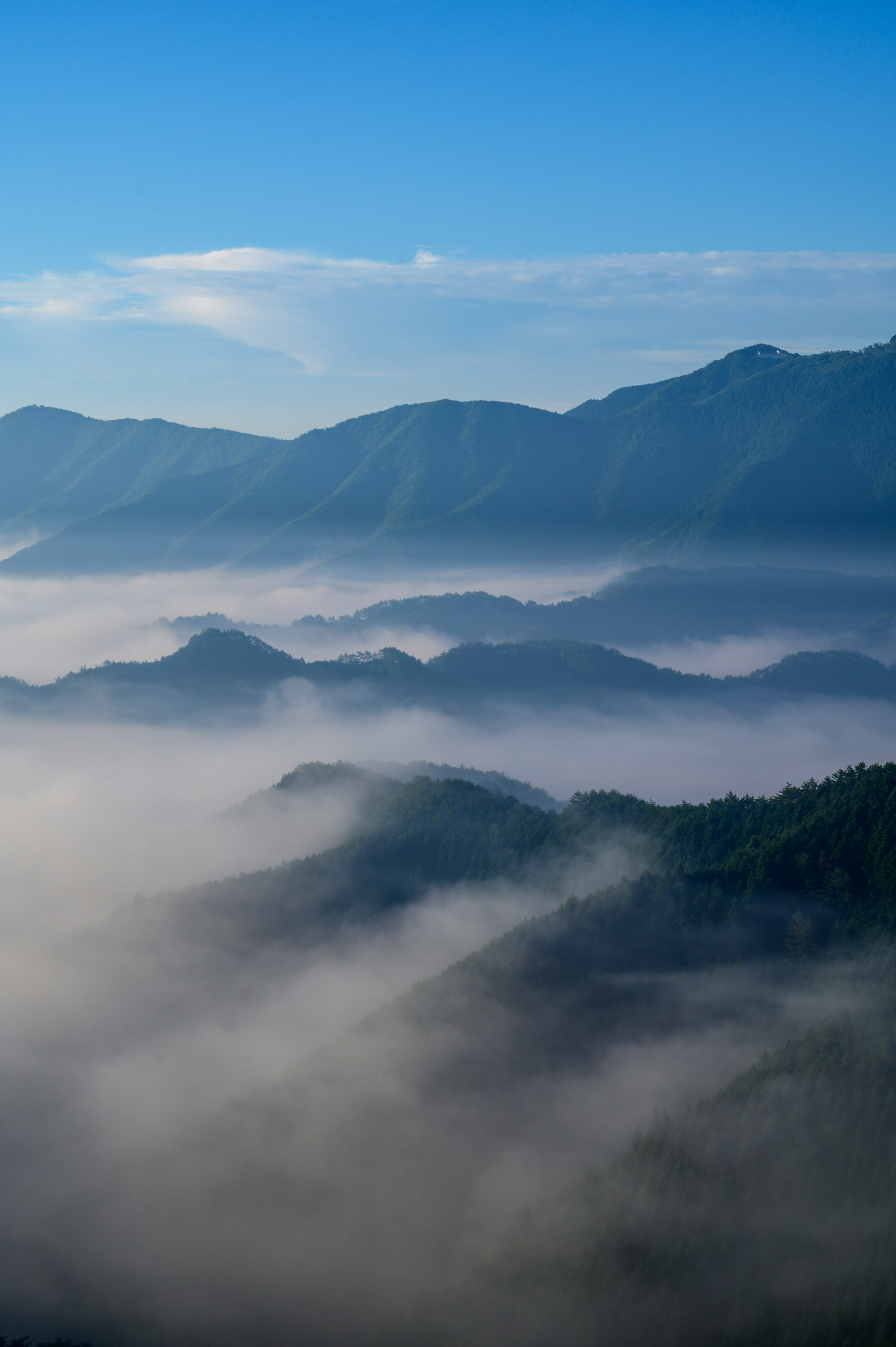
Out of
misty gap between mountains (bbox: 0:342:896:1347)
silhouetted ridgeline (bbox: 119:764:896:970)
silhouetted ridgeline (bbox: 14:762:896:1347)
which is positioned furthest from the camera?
silhouetted ridgeline (bbox: 119:764:896:970)

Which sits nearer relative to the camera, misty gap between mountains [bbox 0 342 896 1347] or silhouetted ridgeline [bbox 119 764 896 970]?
misty gap between mountains [bbox 0 342 896 1347]

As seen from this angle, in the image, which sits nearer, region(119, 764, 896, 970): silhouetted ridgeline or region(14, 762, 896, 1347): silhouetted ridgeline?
region(14, 762, 896, 1347): silhouetted ridgeline

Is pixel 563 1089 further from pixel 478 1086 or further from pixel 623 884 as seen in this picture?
pixel 623 884

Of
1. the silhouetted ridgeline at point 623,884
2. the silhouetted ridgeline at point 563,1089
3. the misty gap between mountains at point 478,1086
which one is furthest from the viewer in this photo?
the silhouetted ridgeline at point 623,884

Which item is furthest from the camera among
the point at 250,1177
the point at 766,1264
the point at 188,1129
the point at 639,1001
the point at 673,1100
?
the point at 188,1129

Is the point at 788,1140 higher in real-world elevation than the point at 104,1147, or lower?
higher

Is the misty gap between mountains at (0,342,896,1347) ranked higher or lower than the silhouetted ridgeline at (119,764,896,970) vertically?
lower

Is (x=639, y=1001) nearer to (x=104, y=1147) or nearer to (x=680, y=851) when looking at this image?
(x=680, y=851)

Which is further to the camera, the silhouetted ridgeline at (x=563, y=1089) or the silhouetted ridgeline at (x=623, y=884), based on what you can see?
the silhouetted ridgeline at (x=623, y=884)

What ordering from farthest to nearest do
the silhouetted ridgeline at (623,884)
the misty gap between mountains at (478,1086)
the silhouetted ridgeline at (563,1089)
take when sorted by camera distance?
the silhouetted ridgeline at (623,884), the misty gap between mountains at (478,1086), the silhouetted ridgeline at (563,1089)

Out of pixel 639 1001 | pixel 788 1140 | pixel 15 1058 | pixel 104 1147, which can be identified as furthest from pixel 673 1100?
pixel 15 1058

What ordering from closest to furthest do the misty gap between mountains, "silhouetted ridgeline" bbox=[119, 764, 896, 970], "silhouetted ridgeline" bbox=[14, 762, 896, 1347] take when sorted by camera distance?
1. "silhouetted ridgeline" bbox=[14, 762, 896, 1347]
2. the misty gap between mountains
3. "silhouetted ridgeline" bbox=[119, 764, 896, 970]
